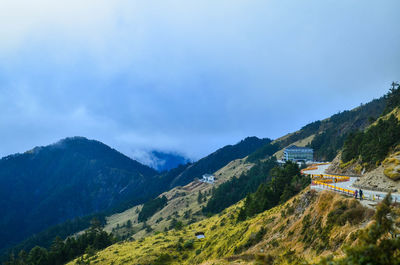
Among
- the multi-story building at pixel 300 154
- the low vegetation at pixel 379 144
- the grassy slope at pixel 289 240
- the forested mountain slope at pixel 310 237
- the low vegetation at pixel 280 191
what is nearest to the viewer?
the forested mountain slope at pixel 310 237

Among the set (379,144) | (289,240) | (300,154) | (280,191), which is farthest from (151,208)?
(289,240)

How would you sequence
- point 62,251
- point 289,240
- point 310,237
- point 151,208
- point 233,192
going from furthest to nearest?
point 151,208 < point 233,192 < point 62,251 < point 289,240 < point 310,237

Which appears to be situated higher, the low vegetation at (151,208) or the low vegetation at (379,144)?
the low vegetation at (379,144)

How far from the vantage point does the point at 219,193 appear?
11644 centimetres

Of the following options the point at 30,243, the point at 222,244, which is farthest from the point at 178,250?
the point at 30,243

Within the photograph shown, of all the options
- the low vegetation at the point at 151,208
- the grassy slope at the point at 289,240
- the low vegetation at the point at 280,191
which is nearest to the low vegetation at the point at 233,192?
the low vegetation at the point at 151,208

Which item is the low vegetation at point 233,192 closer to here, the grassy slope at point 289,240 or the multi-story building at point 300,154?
the multi-story building at point 300,154

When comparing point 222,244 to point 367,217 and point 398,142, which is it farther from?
point 398,142

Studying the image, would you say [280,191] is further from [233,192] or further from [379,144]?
[233,192]

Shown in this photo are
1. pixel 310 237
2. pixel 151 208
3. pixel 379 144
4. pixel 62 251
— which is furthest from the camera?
pixel 151 208

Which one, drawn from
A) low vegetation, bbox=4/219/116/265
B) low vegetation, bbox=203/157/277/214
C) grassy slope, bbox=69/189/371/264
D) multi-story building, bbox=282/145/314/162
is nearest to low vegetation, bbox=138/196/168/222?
low vegetation, bbox=203/157/277/214

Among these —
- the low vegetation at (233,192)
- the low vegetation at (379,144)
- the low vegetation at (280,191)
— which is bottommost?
the low vegetation at (233,192)

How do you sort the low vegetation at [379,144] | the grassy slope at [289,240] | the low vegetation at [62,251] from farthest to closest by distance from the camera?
the low vegetation at [62,251] < the low vegetation at [379,144] < the grassy slope at [289,240]

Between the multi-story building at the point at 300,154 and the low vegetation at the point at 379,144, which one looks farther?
the multi-story building at the point at 300,154
